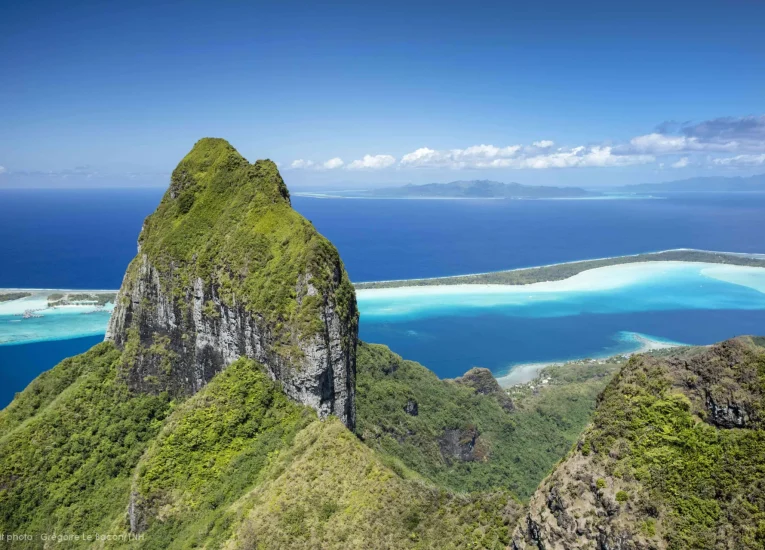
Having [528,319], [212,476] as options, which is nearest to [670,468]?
[212,476]

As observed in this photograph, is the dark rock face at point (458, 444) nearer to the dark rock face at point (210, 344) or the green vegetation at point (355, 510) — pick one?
the dark rock face at point (210, 344)

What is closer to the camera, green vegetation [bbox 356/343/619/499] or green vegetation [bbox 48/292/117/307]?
green vegetation [bbox 356/343/619/499]

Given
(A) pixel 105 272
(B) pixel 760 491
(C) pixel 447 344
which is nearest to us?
(B) pixel 760 491

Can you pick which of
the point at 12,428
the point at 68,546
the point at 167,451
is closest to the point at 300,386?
the point at 167,451

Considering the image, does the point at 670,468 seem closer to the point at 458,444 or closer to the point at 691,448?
the point at 691,448

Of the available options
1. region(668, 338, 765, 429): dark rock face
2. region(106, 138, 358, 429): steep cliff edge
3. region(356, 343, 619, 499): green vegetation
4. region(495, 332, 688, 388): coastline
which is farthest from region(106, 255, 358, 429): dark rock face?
region(495, 332, 688, 388): coastline

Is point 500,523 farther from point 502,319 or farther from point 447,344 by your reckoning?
point 502,319

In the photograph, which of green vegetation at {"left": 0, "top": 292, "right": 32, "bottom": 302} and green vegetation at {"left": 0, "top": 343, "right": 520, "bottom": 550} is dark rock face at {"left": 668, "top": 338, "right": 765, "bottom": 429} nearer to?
green vegetation at {"left": 0, "top": 343, "right": 520, "bottom": 550}
